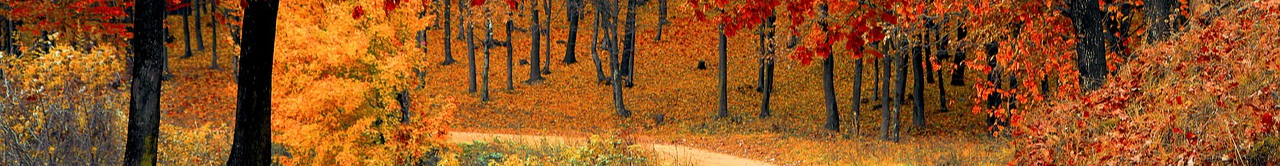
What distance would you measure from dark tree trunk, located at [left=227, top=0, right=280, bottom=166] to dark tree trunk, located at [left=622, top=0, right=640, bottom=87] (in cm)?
2411

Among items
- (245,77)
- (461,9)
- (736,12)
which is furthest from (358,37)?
(461,9)

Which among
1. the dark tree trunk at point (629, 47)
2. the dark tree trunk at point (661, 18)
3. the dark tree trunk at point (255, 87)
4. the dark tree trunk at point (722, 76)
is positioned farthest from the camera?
the dark tree trunk at point (661, 18)

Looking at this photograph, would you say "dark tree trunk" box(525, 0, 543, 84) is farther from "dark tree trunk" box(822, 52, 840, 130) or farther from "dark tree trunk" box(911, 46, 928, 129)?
"dark tree trunk" box(911, 46, 928, 129)

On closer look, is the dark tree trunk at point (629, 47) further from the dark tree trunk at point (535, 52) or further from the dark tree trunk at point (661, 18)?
the dark tree trunk at point (661, 18)

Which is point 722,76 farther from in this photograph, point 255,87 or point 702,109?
point 255,87

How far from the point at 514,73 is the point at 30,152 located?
26798 millimetres

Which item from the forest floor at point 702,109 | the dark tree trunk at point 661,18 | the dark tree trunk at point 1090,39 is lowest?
the forest floor at point 702,109

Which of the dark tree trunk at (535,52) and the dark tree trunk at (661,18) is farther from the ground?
the dark tree trunk at (661,18)

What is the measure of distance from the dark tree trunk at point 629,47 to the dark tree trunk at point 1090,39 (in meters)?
21.8

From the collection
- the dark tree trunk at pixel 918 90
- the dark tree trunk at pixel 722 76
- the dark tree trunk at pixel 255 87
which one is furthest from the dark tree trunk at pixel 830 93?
the dark tree trunk at pixel 255 87

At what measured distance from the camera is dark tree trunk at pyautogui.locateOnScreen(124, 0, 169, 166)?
9.33 meters

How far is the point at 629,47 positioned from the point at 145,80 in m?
28.3

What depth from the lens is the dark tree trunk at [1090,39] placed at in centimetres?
1162

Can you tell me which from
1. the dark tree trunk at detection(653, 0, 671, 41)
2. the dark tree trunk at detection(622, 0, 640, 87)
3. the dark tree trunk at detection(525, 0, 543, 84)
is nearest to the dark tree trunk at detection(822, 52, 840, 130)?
the dark tree trunk at detection(622, 0, 640, 87)
